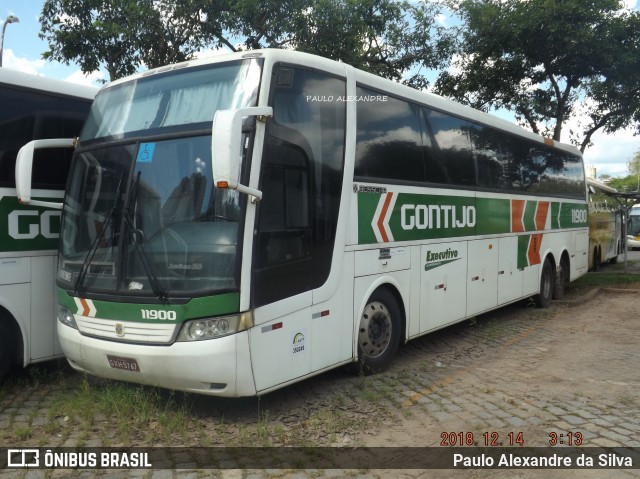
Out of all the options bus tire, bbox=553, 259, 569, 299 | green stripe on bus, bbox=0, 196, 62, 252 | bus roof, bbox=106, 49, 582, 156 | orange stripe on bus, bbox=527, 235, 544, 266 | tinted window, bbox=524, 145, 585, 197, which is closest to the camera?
bus roof, bbox=106, 49, 582, 156

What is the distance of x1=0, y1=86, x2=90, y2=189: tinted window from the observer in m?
6.03

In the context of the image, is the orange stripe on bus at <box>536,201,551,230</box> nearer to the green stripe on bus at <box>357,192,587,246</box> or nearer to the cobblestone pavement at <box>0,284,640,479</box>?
the green stripe on bus at <box>357,192,587,246</box>

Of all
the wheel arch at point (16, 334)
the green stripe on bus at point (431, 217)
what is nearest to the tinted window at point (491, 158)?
the green stripe on bus at point (431, 217)

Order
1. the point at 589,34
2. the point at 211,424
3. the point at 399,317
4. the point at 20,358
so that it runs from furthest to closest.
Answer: the point at 589,34 < the point at 399,317 < the point at 20,358 < the point at 211,424

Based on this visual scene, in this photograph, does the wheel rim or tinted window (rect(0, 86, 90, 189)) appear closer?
tinted window (rect(0, 86, 90, 189))

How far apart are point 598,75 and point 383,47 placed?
19.1 feet

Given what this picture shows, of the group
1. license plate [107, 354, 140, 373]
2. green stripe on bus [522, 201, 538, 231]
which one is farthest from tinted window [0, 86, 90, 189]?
green stripe on bus [522, 201, 538, 231]

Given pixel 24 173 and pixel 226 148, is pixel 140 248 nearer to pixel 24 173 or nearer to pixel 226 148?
pixel 226 148

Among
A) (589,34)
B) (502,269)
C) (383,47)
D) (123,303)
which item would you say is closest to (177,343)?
(123,303)

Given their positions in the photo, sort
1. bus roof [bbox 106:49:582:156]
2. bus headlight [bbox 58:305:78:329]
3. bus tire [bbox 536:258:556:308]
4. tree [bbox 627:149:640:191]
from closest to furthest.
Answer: bus roof [bbox 106:49:582:156] → bus headlight [bbox 58:305:78:329] → bus tire [bbox 536:258:556:308] → tree [bbox 627:149:640:191]

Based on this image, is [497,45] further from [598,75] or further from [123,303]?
[123,303]

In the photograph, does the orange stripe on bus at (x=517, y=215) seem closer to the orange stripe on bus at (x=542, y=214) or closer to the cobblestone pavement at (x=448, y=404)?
the orange stripe on bus at (x=542, y=214)

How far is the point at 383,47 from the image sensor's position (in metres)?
15.0

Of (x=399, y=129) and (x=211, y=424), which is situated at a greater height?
(x=399, y=129)
